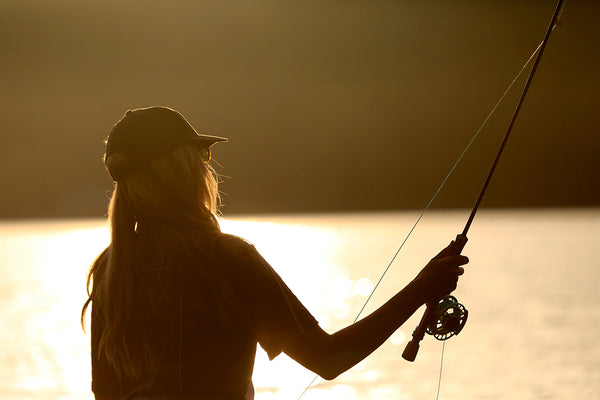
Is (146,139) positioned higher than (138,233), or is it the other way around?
(146,139)

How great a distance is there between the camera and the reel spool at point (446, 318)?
2.66 meters

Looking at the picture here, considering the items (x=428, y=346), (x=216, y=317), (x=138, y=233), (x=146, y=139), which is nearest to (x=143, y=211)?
(x=138, y=233)

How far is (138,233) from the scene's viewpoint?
82.1 inches

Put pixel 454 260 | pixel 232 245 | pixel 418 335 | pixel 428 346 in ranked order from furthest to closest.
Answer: pixel 428 346 < pixel 418 335 < pixel 454 260 < pixel 232 245

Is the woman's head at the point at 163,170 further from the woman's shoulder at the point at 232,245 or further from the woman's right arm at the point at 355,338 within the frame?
the woman's right arm at the point at 355,338

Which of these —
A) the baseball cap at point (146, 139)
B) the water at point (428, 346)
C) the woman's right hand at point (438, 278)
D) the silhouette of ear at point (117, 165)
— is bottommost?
the water at point (428, 346)

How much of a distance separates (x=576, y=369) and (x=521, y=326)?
5.75m

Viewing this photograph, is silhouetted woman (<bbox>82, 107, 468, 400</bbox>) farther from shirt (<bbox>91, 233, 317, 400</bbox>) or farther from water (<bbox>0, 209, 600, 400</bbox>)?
water (<bbox>0, 209, 600, 400</bbox>)

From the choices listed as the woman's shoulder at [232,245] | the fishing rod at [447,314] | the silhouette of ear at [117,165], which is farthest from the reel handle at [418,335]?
the silhouette of ear at [117,165]

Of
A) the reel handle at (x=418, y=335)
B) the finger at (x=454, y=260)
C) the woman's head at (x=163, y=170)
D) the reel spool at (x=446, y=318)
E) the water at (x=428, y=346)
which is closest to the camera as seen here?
the woman's head at (x=163, y=170)

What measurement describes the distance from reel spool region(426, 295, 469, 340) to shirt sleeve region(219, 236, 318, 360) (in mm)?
776

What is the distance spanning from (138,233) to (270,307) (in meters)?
0.39

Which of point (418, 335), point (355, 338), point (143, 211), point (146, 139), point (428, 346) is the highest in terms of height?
point (146, 139)

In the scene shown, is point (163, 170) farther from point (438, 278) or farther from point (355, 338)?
point (438, 278)
